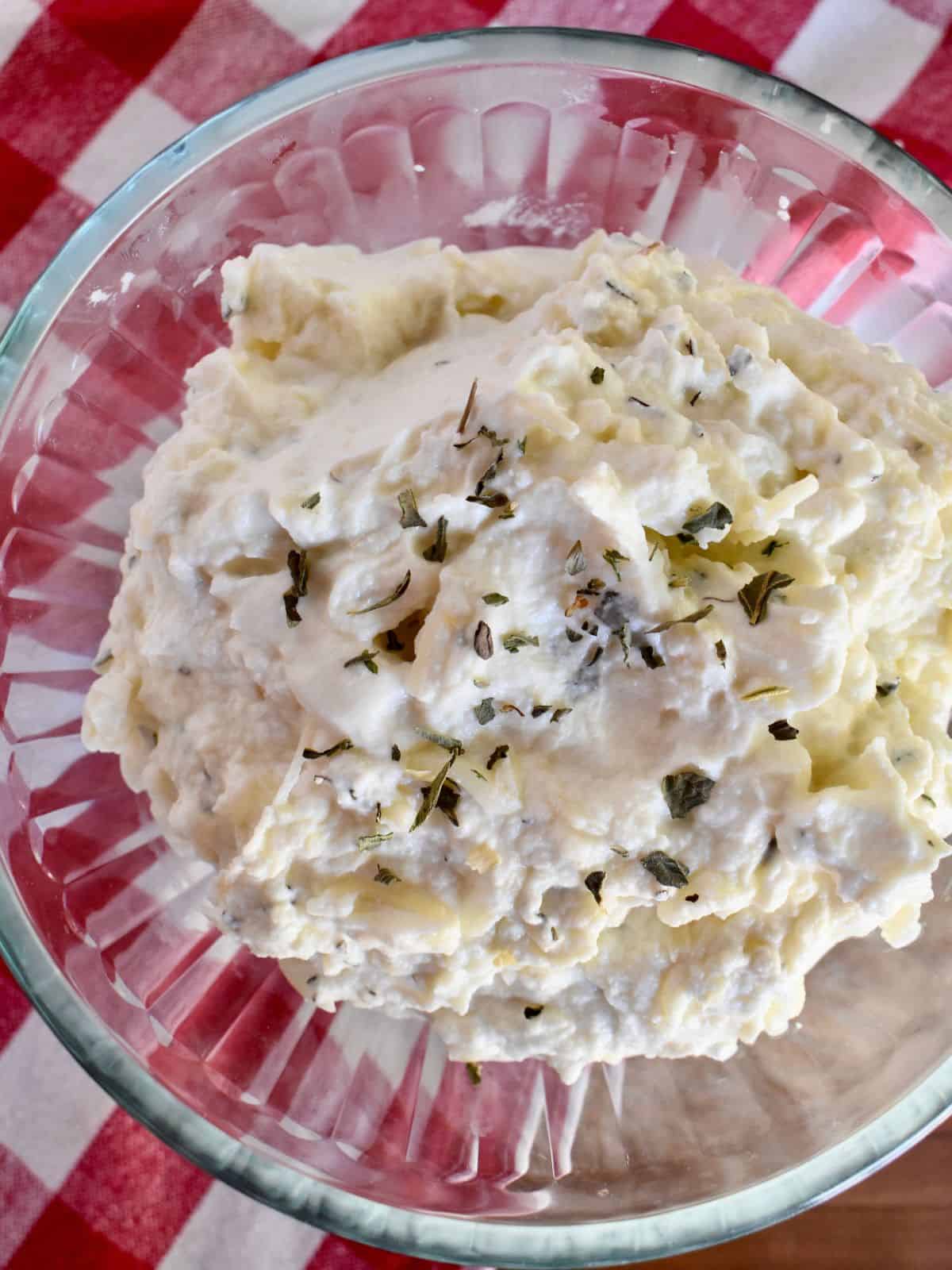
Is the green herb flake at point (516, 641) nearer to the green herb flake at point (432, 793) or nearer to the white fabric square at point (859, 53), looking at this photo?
the green herb flake at point (432, 793)

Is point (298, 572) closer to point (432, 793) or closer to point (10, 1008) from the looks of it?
point (432, 793)

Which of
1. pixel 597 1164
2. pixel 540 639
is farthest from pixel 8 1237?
pixel 540 639

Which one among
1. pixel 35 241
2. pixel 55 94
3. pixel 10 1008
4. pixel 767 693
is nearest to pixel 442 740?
pixel 767 693

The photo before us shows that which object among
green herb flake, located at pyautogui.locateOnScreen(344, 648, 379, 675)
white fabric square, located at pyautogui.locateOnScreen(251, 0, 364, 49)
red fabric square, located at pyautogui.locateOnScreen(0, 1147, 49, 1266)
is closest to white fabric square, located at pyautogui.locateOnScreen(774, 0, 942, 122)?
white fabric square, located at pyautogui.locateOnScreen(251, 0, 364, 49)

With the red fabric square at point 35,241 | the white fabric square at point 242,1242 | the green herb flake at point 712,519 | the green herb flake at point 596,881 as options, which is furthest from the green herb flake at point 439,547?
the white fabric square at point 242,1242

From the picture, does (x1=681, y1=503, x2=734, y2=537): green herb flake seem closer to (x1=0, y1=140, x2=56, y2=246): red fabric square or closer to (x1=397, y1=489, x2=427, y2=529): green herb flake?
(x1=397, y1=489, x2=427, y2=529): green herb flake

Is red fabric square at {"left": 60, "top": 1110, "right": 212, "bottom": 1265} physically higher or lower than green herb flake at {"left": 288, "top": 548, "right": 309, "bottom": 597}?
lower
